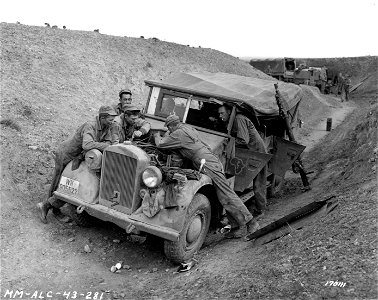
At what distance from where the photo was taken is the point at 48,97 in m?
10.7

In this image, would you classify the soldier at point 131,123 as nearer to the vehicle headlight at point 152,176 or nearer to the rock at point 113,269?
the vehicle headlight at point 152,176

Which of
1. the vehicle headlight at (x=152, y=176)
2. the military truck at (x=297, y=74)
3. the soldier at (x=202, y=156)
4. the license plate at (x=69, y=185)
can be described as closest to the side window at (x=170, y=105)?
the soldier at (x=202, y=156)

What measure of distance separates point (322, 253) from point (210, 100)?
9.34 ft

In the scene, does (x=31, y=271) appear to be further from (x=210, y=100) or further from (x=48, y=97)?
(x=48, y=97)

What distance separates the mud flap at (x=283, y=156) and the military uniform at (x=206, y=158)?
7.68 feet

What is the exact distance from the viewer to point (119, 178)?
494 centimetres

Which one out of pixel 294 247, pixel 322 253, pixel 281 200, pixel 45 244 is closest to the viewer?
pixel 322 253

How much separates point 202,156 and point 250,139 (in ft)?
5.00

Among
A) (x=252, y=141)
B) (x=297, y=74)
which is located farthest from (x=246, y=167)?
(x=297, y=74)

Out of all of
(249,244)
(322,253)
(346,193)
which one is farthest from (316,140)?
(322,253)

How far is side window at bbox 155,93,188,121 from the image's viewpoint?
6.30 meters

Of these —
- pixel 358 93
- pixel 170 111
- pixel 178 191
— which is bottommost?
pixel 178 191

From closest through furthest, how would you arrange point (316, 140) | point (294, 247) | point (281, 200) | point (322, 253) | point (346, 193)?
point (322, 253) → point (294, 247) → point (346, 193) → point (281, 200) → point (316, 140)

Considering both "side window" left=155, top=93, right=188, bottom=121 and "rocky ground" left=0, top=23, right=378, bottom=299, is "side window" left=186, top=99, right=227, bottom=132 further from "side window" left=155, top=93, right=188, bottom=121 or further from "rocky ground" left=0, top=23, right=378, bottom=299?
"rocky ground" left=0, top=23, right=378, bottom=299
